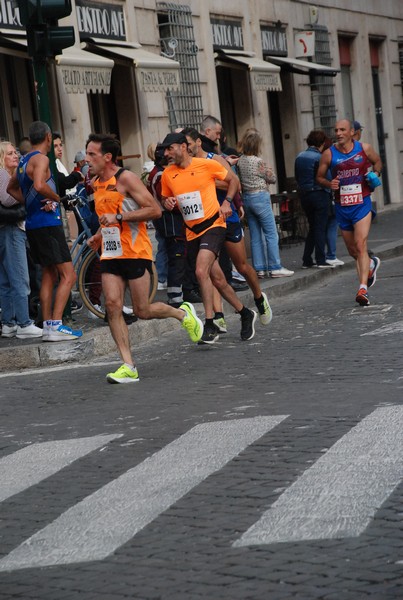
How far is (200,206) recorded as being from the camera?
1111cm

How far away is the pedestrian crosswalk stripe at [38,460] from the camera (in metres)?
6.65

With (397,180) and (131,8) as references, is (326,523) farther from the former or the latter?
(397,180)

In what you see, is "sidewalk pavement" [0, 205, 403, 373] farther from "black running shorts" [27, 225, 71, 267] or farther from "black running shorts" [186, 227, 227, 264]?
"black running shorts" [186, 227, 227, 264]

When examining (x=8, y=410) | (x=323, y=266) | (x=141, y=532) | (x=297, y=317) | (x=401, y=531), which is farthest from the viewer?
(x=323, y=266)

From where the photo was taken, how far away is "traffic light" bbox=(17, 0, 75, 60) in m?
11.6

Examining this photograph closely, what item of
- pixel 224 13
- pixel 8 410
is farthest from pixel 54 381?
pixel 224 13

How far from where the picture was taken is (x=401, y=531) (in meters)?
5.05

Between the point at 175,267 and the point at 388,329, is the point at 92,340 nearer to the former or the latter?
the point at 388,329

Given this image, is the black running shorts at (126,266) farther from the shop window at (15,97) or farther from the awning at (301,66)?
the awning at (301,66)

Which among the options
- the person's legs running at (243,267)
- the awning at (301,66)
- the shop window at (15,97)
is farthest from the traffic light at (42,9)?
the awning at (301,66)

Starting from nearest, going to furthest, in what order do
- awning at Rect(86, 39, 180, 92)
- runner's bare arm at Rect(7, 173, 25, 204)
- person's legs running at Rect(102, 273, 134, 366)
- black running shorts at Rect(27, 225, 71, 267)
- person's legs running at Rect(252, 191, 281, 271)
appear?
person's legs running at Rect(102, 273, 134, 366) < black running shorts at Rect(27, 225, 71, 267) < runner's bare arm at Rect(7, 173, 25, 204) < person's legs running at Rect(252, 191, 281, 271) < awning at Rect(86, 39, 180, 92)

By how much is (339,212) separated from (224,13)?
11.8 meters

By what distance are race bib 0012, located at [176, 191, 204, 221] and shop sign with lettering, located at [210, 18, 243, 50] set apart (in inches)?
516


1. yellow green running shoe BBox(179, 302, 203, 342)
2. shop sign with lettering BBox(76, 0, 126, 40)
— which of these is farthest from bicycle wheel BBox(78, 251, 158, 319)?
shop sign with lettering BBox(76, 0, 126, 40)
